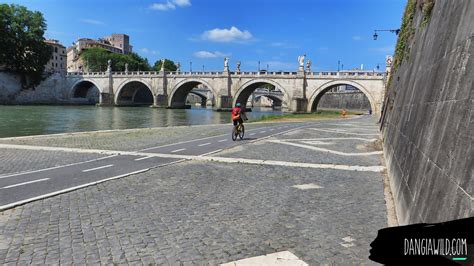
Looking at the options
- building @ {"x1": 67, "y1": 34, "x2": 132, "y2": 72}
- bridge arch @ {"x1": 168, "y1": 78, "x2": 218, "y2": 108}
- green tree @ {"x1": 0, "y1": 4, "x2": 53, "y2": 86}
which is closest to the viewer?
green tree @ {"x1": 0, "y1": 4, "x2": 53, "y2": 86}

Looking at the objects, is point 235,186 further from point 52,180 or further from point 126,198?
point 52,180

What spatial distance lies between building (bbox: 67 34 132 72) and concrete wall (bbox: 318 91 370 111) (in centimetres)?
7457

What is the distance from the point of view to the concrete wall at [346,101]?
8294 centimetres

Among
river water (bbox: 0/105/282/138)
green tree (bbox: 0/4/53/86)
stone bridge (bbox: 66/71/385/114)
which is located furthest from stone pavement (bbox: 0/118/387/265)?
green tree (bbox: 0/4/53/86)

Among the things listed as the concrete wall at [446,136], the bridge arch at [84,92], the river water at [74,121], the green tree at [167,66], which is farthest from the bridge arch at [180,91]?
the concrete wall at [446,136]

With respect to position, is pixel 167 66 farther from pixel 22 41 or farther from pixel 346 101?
pixel 346 101

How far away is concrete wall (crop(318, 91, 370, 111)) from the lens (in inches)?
3265

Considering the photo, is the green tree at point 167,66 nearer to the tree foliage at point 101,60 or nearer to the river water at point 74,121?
the tree foliage at point 101,60

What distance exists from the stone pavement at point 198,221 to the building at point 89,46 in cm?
12581

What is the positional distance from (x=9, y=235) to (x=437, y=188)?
4.83 meters

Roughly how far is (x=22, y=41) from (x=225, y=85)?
138 ft

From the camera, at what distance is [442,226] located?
2.29 m

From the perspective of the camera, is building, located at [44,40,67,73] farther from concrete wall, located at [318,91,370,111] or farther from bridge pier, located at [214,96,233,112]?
concrete wall, located at [318,91,370,111]

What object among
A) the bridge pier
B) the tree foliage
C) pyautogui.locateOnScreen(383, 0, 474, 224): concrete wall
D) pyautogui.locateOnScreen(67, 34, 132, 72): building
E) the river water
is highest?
pyautogui.locateOnScreen(67, 34, 132, 72): building
